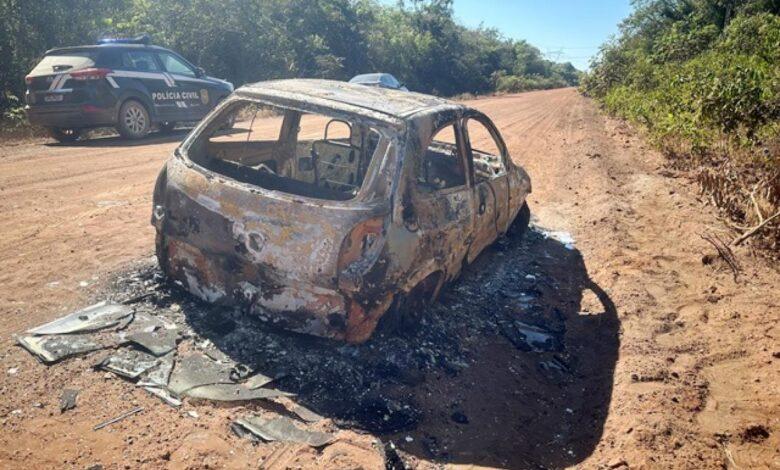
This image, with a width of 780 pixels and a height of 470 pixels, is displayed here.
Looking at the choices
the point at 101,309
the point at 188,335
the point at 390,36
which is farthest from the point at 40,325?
the point at 390,36

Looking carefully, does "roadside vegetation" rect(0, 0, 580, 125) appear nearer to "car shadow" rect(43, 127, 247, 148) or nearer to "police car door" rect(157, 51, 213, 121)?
"car shadow" rect(43, 127, 247, 148)

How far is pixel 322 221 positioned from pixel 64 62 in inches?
356

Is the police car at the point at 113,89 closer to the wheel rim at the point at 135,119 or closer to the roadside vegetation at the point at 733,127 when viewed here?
the wheel rim at the point at 135,119

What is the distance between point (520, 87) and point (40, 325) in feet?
155

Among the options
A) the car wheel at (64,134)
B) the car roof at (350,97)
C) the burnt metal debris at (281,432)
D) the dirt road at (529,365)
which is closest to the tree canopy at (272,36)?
the car wheel at (64,134)

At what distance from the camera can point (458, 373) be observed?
373 cm

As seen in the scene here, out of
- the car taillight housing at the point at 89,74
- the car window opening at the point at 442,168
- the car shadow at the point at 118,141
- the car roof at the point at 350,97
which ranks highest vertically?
the car roof at the point at 350,97

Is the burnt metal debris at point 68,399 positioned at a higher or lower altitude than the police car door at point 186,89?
lower

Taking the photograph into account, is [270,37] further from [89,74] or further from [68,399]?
[68,399]

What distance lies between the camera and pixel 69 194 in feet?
21.8

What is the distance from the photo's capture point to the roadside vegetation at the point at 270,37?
13.2 m

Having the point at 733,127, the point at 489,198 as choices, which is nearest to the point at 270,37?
the point at 733,127

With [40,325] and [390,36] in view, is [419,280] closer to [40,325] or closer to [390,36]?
[40,325]

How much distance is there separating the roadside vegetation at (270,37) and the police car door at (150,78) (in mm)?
3430
